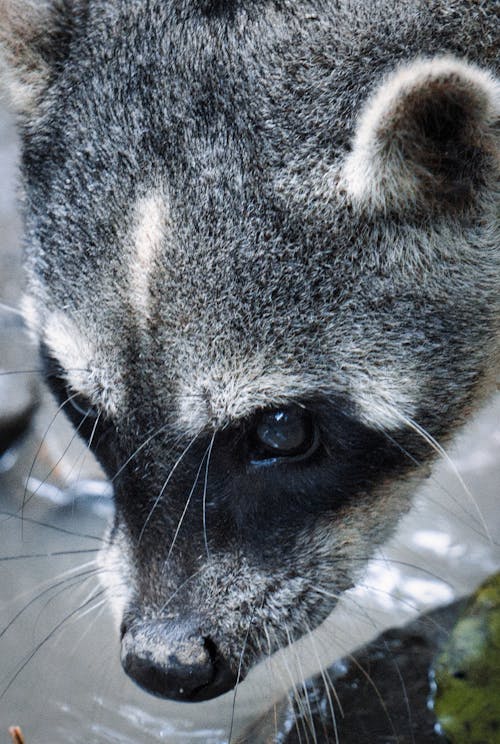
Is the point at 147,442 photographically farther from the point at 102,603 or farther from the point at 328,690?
the point at 328,690

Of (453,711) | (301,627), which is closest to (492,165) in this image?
(301,627)

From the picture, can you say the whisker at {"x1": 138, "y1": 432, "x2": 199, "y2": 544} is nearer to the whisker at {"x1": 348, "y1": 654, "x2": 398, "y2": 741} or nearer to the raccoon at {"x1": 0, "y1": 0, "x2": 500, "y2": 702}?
the raccoon at {"x1": 0, "y1": 0, "x2": 500, "y2": 702}

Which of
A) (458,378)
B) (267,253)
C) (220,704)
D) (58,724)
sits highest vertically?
(267,253)

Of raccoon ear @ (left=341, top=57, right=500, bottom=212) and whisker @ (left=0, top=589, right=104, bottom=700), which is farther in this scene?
whisker @ (left=0, top=589, right=104, bottom=700)

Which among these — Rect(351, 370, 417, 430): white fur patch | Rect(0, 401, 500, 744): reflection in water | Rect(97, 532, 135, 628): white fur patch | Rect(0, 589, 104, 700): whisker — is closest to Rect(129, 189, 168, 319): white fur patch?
Rect(351, 370, 417, 430): white fur patch

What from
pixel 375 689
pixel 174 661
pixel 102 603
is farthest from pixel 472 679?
pixel 102 603

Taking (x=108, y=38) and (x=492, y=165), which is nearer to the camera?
(x=492, y=165)

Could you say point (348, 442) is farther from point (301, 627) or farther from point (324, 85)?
point (324, 85)
